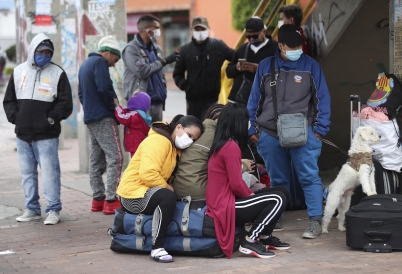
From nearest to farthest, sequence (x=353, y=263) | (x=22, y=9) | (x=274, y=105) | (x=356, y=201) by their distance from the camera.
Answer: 1. (x=353, y=263)
2. (x=274, y=105)
3. (x=356, y=201)
4. (x=22, y=9)

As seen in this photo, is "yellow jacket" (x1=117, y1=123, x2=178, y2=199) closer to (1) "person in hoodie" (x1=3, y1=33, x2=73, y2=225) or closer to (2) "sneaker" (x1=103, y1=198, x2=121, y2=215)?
(1) "person in hoodie" (x1=3, y1=33, x2=73, y2=225)

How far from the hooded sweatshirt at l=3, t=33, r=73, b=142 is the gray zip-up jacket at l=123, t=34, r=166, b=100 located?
1317 millimetres

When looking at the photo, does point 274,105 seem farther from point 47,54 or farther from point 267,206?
point 47,54

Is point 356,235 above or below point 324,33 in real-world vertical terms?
below

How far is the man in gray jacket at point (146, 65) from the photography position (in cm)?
895

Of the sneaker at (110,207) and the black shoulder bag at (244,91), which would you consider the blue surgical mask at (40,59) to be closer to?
the sneaker at (110,207)

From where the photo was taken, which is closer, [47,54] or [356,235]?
[356,235]

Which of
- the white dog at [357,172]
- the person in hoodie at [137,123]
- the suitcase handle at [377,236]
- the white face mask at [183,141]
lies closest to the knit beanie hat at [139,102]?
the person in hoodie at [137,123]

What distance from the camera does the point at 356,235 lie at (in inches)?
253

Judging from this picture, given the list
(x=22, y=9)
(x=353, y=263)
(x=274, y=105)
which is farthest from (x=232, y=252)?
(x=22, y=9)

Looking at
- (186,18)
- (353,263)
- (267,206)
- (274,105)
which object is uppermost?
(186,18)

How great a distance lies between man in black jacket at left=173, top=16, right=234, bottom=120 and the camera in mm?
9430

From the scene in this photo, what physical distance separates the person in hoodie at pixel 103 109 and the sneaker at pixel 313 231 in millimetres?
2217

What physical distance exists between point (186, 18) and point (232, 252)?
33.6 meters
